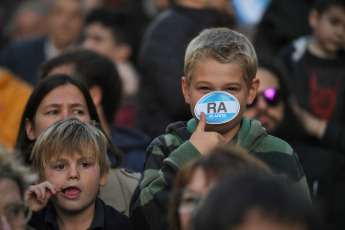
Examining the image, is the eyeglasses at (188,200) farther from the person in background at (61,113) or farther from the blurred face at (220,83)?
the person in background at (61,113)

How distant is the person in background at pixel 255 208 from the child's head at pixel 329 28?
4178 millimetres

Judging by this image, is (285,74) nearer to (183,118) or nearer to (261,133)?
(183,118)

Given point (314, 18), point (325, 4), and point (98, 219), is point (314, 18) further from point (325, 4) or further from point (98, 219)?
point (98, 219)

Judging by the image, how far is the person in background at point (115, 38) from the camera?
8.23 m

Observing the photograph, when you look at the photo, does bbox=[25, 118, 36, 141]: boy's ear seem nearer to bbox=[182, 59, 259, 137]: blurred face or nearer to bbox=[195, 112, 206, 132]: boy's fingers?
bbox=[182, 59, 259, 137]: blurred face

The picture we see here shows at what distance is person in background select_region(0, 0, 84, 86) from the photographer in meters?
8.58

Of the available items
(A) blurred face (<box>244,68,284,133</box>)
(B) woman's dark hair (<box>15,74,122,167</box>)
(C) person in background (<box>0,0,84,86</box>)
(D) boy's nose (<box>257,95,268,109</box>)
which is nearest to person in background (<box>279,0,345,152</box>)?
(A) blurred face (<box>244,68,284,133</box>)

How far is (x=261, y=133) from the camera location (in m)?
3.62

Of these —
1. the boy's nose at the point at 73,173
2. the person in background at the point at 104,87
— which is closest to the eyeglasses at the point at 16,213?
the boy's nose at the point at 73,173

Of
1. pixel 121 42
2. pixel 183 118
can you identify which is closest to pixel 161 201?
pixel 183 118

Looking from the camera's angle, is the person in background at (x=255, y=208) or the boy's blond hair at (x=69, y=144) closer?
the person in background at (x=255, y=208)

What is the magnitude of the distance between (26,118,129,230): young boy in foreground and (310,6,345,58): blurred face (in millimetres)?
3184

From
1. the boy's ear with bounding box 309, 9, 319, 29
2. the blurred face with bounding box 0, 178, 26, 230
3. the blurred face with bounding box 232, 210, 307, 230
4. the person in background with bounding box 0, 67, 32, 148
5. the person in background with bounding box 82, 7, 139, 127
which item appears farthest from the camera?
the person in background with bounding box 82, 7, 139, 127

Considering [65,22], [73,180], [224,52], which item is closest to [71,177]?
[73,180]
